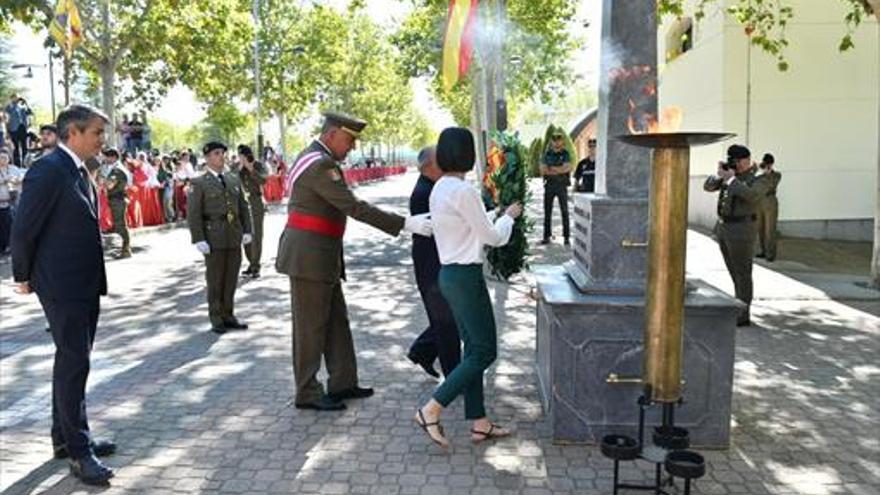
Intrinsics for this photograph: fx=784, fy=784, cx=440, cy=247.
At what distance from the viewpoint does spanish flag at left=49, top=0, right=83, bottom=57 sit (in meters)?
12.7

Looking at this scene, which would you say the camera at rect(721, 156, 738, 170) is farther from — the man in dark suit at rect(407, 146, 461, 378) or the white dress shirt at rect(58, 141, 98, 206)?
the white dress shirt at rect(58, 141, 98, 206)

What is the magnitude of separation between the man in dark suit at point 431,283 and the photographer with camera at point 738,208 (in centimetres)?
303

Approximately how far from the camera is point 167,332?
25.3 ft

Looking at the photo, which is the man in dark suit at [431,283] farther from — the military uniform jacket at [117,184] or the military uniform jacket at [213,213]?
the military uniform jacket at [117,184]

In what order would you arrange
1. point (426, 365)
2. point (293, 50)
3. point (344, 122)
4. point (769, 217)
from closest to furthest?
point (344, 122), point (426, 365), point (769, 217), point (293, 50)

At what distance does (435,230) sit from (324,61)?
119ft

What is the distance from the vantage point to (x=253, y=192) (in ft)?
35.6

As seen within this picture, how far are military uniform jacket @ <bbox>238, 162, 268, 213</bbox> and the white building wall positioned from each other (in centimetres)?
999

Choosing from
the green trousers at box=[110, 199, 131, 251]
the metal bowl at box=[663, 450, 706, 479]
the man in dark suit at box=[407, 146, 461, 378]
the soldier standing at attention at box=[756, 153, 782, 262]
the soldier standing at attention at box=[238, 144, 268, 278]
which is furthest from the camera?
the green trousers at box=[110, 199, 131, 251]

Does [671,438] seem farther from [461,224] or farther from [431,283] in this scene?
[431,283]

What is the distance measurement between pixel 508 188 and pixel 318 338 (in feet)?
16.2

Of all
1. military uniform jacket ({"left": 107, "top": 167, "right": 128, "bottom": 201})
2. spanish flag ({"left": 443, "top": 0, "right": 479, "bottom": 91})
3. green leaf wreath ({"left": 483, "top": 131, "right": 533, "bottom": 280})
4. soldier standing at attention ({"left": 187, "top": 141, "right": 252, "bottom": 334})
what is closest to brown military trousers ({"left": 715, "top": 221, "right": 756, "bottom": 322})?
green leaf wreath ({"left": 483, "top": 131, "right": 533, "bottom": 280})

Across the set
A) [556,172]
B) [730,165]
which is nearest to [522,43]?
[556,172]

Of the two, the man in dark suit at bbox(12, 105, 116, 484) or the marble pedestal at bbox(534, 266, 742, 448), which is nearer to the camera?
the man in dark suit at bbox(12, 105, 116, 484)
